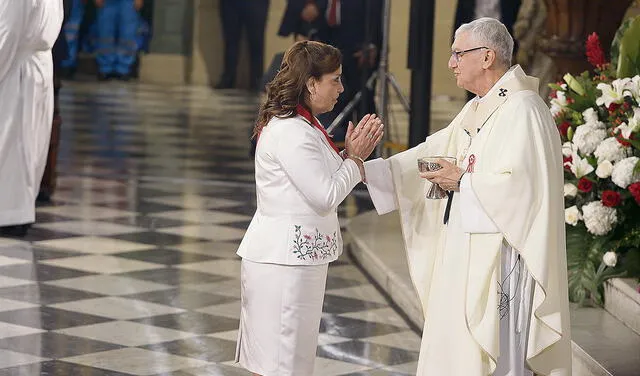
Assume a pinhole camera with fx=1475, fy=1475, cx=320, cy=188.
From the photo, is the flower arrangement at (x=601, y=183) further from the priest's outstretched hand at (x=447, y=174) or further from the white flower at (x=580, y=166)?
the priest's outstretched hand at (x=447, y=174)

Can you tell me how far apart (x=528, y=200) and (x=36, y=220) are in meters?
5.79

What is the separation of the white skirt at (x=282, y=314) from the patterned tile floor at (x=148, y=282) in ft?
4.43

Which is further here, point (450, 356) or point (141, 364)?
point (141, 364)

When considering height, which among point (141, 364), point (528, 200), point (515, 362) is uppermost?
point (528, 200)

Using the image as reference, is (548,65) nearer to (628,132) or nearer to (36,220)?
(36,220)

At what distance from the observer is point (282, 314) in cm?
511

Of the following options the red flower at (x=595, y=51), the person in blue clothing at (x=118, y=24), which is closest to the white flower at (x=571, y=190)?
the red flower at (x=595, y=51)

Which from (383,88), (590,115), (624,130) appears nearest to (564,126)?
(590,115)

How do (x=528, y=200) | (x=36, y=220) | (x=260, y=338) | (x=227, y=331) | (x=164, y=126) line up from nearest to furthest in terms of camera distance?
1. (x=528, y=200)
2. (x=260, y=338)
3. (x=227, y=331)
4. (x=36, y=220)
5. (x=164, y=126)

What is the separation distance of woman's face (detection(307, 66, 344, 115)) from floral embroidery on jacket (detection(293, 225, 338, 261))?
43cm

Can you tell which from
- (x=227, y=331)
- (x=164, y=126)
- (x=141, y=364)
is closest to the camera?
(x=141, y=364)

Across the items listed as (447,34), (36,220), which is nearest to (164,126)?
(447,34)

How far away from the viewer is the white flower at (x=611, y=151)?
6688mm

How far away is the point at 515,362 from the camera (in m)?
5.01
